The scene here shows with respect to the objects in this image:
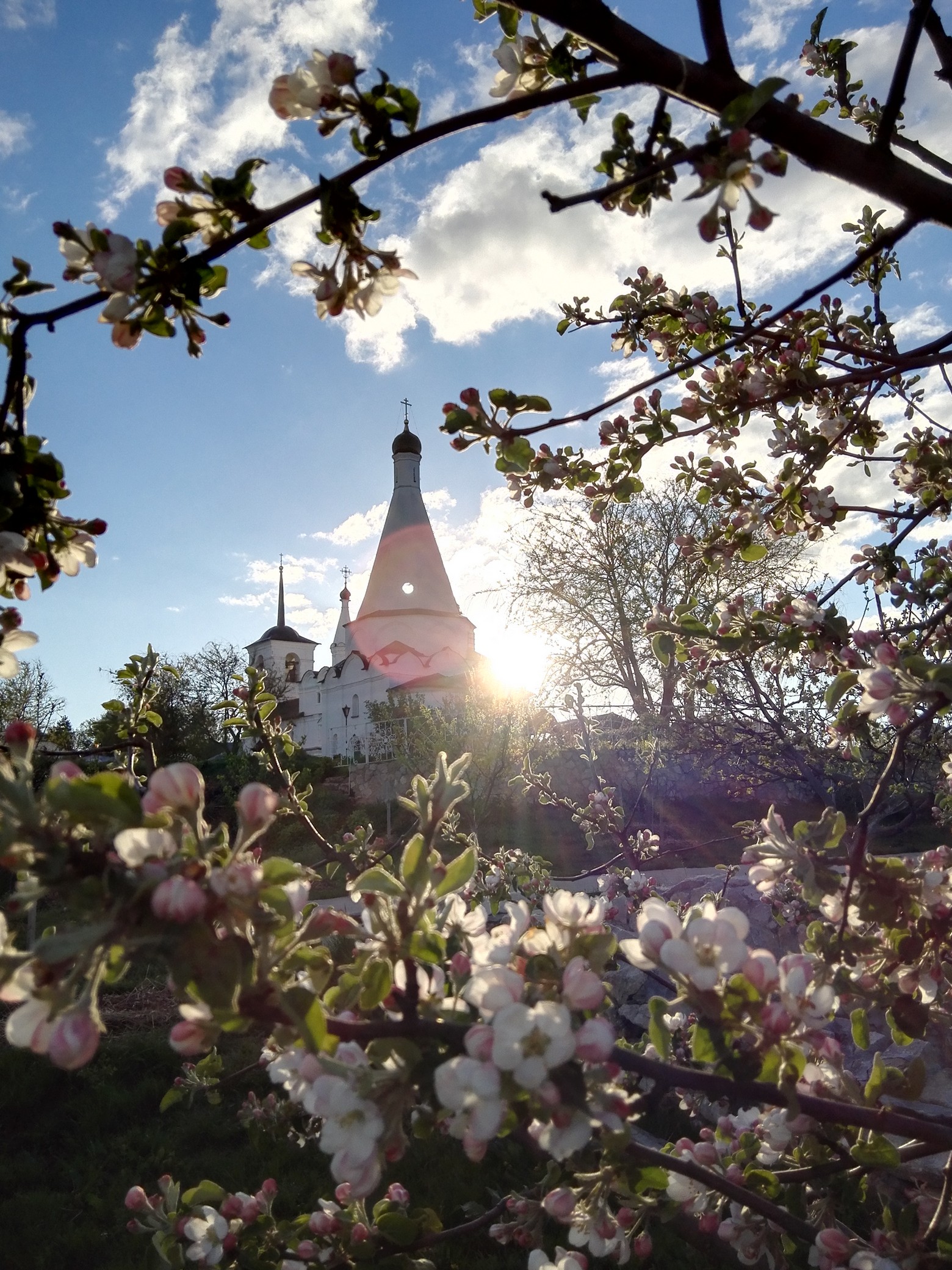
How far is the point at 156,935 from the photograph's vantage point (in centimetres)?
63

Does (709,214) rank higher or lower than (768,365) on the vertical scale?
lower

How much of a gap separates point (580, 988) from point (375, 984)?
0.20 metres

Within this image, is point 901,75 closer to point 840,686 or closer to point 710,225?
point 710,225

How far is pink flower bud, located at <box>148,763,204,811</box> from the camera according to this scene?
69 cm

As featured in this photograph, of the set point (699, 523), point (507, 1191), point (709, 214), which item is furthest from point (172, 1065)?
point (699, 523)

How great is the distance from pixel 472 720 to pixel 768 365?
1566 cm

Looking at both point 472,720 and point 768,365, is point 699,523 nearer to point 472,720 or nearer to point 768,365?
point 472,720

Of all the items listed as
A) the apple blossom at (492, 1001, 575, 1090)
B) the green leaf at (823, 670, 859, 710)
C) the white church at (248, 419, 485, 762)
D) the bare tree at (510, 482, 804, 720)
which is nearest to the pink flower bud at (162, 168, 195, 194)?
the apple blossom at (492, 1001, 575, 1090)

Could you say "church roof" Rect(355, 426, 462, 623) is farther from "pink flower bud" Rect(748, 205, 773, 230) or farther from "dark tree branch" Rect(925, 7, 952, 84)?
"pink flower bud" Rect(748, 205, 773, 230)

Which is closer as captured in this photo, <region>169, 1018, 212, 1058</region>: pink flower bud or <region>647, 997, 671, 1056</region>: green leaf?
<region>169, 1018, 212, 1058</region>: pink flower bud

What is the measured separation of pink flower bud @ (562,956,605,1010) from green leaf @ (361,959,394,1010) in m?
0.18

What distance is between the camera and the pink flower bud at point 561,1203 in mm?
1146

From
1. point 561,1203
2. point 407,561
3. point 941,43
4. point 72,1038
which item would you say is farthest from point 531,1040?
point 407,561

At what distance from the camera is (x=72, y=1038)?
62 centimetres
